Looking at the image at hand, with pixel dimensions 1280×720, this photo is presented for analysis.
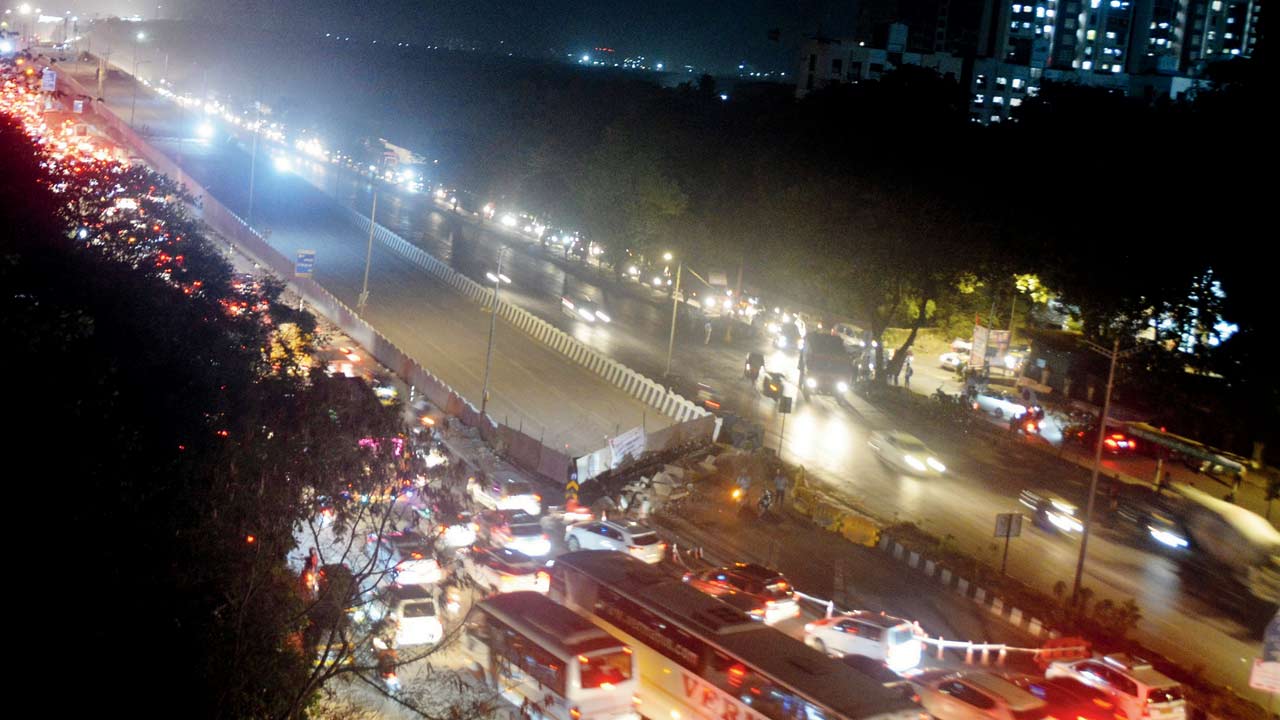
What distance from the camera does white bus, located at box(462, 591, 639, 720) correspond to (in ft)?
43.2

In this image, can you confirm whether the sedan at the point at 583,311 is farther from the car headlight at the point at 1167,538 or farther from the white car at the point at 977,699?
the white car at the point at 977,699

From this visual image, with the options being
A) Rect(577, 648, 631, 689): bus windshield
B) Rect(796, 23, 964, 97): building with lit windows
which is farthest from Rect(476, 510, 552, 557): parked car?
Rect(796, 23, 964, 97): building with lit windows

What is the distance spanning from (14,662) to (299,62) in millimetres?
164771

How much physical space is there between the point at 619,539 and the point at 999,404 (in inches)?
876

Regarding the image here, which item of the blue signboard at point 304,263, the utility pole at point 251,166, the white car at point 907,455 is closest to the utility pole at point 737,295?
the white car at point 907,455

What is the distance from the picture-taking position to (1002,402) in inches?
1532

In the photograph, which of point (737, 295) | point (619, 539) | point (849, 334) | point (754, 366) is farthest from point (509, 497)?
point (737, 295)

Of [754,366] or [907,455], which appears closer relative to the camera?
[907,455]

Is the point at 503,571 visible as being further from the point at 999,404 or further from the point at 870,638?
the point at 999,404

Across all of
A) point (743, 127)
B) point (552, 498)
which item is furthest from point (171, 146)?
point (552, 498)

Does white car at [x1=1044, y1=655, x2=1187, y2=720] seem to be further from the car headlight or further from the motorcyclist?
the motorcyclist

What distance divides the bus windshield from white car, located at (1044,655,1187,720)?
7.95 metres

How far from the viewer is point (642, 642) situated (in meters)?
14.9

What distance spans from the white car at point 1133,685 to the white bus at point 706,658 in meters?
5.47
